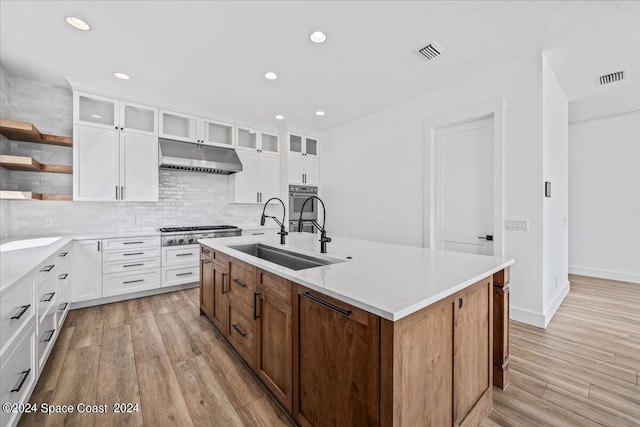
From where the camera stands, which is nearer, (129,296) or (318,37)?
(318,37)

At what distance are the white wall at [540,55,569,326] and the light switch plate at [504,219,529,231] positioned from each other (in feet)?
0.51

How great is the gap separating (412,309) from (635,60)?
4046 millimetres

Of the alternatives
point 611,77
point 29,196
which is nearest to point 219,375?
point 29,196

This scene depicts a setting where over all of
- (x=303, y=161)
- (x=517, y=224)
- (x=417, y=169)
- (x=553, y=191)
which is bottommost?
(x=517, y=224)

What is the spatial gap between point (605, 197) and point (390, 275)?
5426 millimetres

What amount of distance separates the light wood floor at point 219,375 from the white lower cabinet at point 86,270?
27 cm

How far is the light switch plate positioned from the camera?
2801 mm

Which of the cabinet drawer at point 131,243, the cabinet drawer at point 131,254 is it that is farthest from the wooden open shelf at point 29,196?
the cabinet drawer at point 131,254

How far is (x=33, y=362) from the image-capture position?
1673 millimetres

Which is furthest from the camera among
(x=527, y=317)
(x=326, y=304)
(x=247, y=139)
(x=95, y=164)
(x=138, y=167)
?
(x=247, y=139)

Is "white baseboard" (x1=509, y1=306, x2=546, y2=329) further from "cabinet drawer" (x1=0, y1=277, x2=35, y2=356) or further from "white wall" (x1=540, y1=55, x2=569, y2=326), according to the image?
"cabinet drawer" (x1=0, y1=277, x2=35, y2=356)

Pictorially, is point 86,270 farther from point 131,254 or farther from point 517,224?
point 517,224

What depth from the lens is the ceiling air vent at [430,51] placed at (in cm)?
259

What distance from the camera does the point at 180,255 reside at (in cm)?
383
